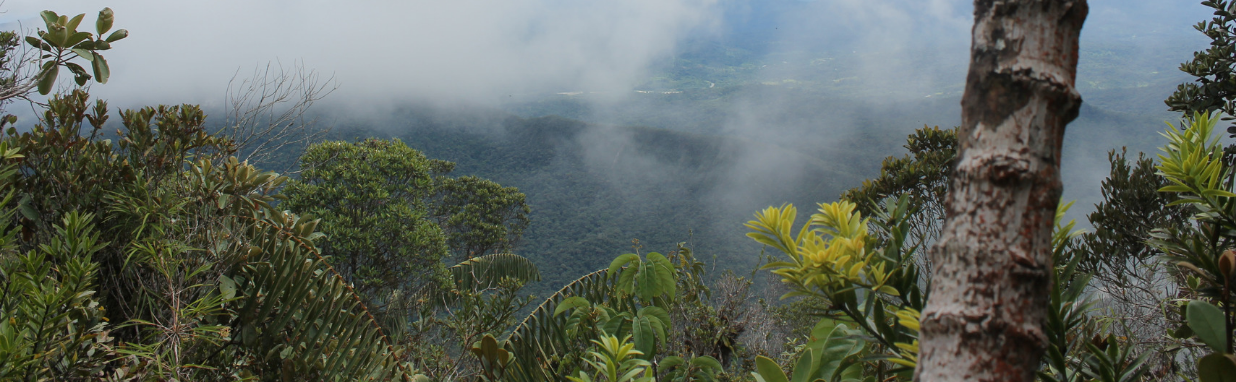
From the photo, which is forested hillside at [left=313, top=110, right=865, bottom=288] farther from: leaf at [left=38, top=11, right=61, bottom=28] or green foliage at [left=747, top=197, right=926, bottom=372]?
green foliage at [left=747, top=197, right=926, bottom=372]

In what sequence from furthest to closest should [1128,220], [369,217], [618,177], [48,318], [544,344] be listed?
[618,177], [369,217], [1128,220], [544,344], [48,318]

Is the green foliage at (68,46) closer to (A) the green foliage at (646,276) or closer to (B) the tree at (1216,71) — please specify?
(A) the green foliage at (646,276)

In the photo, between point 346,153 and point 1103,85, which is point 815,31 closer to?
point 1103,85

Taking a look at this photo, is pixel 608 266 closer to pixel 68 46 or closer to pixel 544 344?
pixel 544 344

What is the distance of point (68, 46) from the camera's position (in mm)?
1477

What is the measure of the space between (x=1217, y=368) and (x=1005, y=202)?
1.10 feet

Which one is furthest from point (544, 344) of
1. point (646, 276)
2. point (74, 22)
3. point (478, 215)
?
point (478, 215)

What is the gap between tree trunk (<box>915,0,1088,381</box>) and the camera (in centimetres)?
37

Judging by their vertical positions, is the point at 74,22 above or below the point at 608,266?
above

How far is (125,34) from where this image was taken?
161 centimetres

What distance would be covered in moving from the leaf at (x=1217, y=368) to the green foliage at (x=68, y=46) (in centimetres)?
211

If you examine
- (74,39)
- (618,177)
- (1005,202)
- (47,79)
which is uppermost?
(74,39)

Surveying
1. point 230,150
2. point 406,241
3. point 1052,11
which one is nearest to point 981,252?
point 1052,11

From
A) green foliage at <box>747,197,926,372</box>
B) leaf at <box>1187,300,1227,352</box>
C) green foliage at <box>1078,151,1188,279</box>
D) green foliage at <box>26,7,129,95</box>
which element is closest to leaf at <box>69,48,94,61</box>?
green foliage at <box>26,7,129,95</box>
